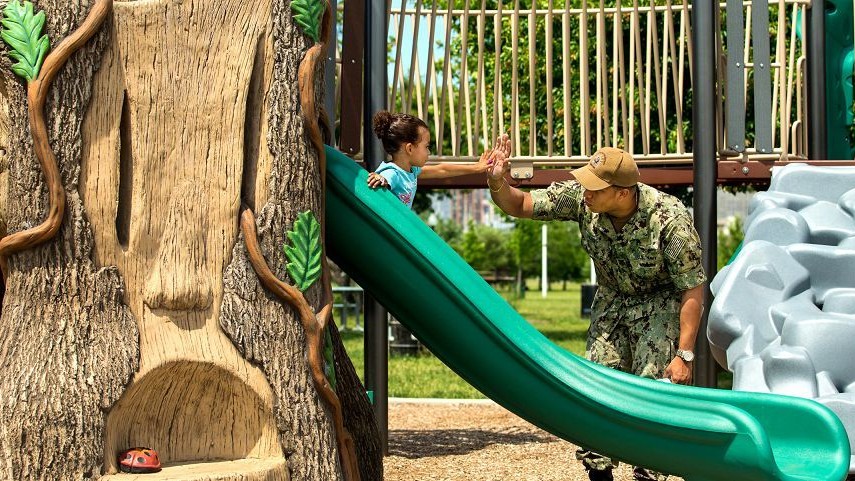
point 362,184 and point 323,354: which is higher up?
point 362,184

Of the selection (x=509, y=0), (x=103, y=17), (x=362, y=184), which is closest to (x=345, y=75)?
(x=362, y=184)

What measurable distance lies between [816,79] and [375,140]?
287cm

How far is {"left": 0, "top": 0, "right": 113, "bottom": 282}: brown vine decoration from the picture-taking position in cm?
317

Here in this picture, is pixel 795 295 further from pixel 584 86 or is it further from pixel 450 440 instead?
pixel 450 440

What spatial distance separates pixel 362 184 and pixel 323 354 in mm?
578

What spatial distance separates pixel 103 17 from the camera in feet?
10.7

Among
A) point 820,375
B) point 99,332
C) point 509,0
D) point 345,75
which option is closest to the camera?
point 99,332

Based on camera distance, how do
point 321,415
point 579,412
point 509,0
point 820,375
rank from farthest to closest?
point 509,0
point 820,375
point 579,412
point 321,415

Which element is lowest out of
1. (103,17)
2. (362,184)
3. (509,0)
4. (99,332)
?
(99,332)

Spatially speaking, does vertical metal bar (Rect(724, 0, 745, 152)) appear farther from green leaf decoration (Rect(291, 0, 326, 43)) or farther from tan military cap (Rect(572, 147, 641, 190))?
green leaf decoration (Rect(291, 0, 326, 43))

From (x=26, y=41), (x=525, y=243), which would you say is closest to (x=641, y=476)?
(x=26, y=41)

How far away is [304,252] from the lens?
3.43 meters

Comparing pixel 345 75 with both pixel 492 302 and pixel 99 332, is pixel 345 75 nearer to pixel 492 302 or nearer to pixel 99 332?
pixel 492 302

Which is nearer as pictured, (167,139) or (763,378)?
(167,139)
